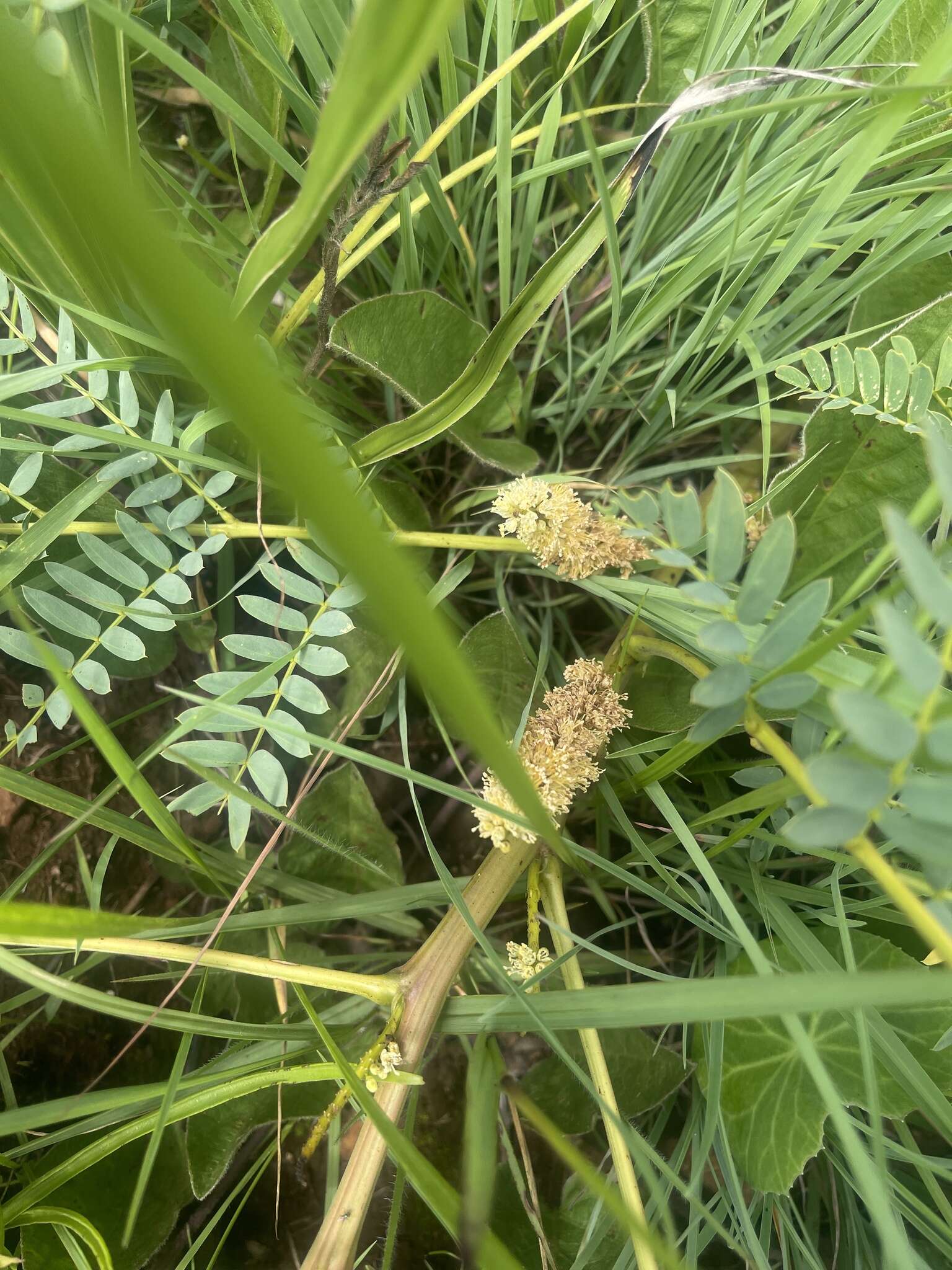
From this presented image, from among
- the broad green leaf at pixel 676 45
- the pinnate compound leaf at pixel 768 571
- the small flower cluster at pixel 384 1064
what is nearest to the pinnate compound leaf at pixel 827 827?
the pinnate compound leaf at pixel 768 571

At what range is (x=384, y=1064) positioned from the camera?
0.54 m

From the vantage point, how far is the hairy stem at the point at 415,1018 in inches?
20.3

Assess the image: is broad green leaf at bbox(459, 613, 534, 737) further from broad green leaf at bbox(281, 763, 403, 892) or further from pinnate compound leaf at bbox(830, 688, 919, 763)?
pinnate compound leaf at bbox(830, 688, 919, 763)

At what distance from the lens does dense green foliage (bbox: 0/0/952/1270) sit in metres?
0.44

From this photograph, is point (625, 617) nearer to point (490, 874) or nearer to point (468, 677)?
point (490, 874)

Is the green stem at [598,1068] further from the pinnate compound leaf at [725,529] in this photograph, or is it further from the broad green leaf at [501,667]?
the pinnate compound leaf at [725,529]

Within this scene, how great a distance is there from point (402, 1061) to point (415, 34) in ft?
2.09

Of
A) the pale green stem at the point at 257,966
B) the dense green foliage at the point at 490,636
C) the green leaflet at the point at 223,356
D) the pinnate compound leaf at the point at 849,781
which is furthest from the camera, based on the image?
the pale green stem at the point at 257,966

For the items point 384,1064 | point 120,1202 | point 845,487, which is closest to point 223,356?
Result: point 384,1064

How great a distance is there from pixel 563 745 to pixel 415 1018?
0.24m

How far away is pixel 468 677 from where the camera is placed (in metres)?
0.28

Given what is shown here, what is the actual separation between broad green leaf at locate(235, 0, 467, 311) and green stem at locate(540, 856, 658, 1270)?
518 millimetres

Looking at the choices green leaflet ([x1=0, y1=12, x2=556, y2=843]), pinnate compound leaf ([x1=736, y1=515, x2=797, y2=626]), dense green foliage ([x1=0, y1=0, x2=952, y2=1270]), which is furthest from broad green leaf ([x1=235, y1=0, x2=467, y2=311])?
pinnate compound leaf ([x1=736, y1=515, x2=797, y2=626])

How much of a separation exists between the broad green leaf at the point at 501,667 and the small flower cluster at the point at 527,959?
0.66 ft
